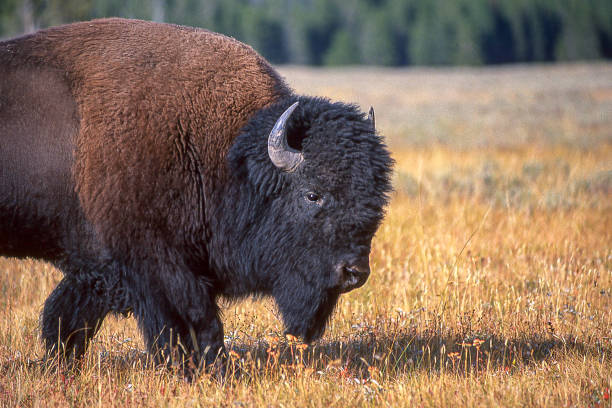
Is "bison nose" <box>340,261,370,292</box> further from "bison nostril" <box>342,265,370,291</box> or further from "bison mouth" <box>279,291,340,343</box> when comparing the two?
"bison mouth" <box>279,291,340,343</box>

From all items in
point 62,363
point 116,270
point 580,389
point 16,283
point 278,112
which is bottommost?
point 16,283

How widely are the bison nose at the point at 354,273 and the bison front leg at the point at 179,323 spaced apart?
32.3 inches

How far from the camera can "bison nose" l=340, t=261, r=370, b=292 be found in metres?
3.69

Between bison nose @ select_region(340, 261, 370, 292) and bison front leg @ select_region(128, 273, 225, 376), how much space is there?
821 millimetres

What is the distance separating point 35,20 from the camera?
40.7 meters

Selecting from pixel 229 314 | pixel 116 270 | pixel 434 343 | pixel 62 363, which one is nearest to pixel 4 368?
pixel 62 363

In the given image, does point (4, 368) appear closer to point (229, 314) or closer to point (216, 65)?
point (229, 314)

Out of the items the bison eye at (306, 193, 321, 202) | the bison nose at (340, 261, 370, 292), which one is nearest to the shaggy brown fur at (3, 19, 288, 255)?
the bison eye at (306, 193, 321, 202)

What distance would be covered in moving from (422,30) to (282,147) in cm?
9129

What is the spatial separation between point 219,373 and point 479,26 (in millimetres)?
95103

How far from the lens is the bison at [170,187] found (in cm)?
371

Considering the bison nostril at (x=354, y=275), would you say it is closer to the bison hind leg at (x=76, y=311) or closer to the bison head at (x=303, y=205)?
the bison head at (x=303, y=205)

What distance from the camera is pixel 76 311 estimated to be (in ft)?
13.1

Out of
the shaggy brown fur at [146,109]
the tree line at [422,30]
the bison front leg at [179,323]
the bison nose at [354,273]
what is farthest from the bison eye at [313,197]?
the tree line at [422,30]
